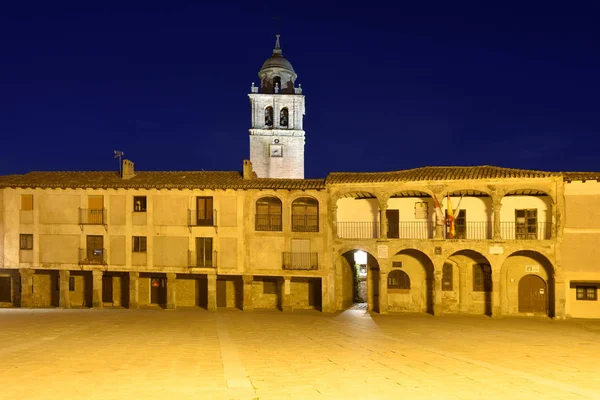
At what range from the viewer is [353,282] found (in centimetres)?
3469

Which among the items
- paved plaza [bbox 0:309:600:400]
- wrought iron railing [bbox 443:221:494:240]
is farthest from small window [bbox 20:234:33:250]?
wrought iron railing [bbox 443:221:494:240]

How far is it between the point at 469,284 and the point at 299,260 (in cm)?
1029

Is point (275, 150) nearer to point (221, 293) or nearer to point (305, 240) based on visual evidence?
point (221, 293)

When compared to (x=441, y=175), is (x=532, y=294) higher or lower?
lower

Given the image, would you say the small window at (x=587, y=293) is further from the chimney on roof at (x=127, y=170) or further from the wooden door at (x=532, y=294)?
the chimney on roof at (x=127, y=170)

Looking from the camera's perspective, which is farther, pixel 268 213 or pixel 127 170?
pixel 127 170

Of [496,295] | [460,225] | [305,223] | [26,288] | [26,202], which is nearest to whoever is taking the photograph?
[496,295]

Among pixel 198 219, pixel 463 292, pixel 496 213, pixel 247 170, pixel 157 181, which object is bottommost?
pixel 463 292

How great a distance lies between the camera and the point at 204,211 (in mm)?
30812

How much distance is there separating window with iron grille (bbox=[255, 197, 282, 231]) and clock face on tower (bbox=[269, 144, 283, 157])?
856 inches

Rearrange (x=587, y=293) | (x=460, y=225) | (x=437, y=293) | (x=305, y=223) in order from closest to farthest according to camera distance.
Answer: (x=587, y=293), (x=437, y=293), (x=460, y=225), (x=305, y=223)

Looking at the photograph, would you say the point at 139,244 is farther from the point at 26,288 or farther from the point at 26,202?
the point at 26,288

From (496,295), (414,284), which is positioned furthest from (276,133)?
(496,295)

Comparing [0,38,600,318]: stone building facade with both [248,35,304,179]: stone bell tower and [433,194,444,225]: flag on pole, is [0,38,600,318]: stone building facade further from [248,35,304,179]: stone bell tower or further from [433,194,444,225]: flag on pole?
[248,35,304,179]: stone bell tower
